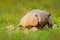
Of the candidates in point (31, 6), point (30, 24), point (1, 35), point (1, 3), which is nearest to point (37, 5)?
point (31, 6)

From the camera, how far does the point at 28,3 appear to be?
14.2 m

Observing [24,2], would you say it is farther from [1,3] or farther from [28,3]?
[1,3]

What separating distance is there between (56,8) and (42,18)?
5.20m

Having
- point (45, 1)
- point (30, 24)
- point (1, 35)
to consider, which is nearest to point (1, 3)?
point (45, 1)

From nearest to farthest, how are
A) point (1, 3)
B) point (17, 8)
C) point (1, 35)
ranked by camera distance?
point (1, 35)
point (17, 8)
point (1, 3)

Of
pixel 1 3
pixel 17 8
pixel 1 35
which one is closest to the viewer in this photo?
pixel 1 35

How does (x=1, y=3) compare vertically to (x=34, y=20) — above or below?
above

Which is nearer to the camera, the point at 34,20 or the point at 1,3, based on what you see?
the point at 34,20

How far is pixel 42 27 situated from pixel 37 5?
5.46 metres

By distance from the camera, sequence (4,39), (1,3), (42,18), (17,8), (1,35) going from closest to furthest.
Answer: (4,39), (1,35), (42,18), (17,8), (1,3)

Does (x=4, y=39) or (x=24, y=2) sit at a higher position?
(x=24, y=2)

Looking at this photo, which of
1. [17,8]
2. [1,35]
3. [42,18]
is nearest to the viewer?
[1,35]

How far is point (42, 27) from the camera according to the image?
28.0ft

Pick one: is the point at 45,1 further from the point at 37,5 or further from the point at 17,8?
the point at 17,8
